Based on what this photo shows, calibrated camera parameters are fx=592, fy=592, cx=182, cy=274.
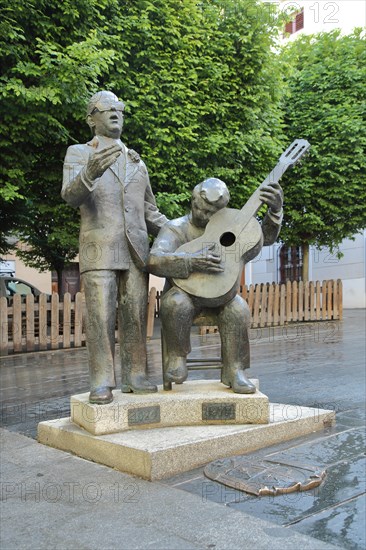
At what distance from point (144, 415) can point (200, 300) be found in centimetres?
88

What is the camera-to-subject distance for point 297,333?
13.3m

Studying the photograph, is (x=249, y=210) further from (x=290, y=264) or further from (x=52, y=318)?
(x=290, y=264)

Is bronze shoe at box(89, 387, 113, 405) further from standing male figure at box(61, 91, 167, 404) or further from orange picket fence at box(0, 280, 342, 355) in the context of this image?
orange picket fence at box(0, 280, 342, 355)

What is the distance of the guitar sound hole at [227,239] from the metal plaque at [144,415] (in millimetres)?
1254

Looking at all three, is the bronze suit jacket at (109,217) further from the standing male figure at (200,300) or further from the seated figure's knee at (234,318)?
the seated figure's knee at (234,318)

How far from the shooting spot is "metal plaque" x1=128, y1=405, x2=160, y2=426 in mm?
→ 3979

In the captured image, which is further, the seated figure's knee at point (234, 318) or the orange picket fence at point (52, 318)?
the orange picket fence at point (52, 318)

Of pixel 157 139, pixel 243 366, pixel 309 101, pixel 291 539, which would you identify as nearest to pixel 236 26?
pixel 157 139

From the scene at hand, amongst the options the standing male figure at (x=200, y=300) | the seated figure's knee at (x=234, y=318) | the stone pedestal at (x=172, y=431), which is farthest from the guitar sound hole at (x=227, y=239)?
the stone pedestal at (x=172, y=431)

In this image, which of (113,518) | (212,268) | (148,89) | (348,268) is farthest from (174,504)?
(348,268)

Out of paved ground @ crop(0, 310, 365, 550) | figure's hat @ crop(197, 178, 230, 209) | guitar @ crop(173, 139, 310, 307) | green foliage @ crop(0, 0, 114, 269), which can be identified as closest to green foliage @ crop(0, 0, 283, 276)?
green foliage @ crop(0, 0, 114, 269)

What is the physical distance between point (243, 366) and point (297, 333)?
9.26 m

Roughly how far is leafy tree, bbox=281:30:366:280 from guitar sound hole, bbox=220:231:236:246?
1246 centimetres

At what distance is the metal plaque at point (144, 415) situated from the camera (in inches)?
157
